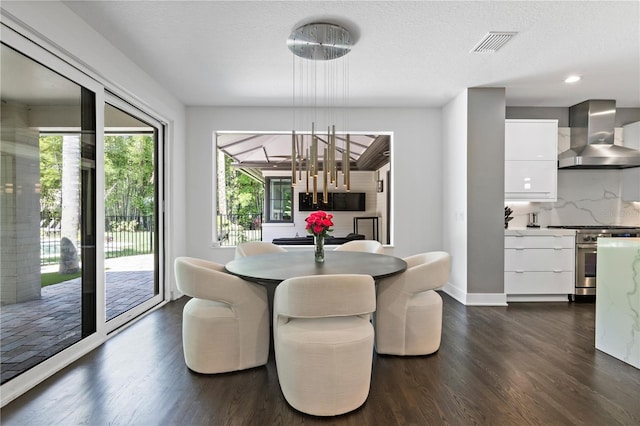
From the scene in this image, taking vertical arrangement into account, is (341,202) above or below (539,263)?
above

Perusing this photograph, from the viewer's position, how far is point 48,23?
239 cm

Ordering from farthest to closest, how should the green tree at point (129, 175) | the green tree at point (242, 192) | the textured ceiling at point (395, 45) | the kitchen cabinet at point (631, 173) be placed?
the green tree at point (242, 192) → the kitchen cabinet at point (631, 173) → the green tree at point (129, 175) → the textured ceiling at point (395, 45)

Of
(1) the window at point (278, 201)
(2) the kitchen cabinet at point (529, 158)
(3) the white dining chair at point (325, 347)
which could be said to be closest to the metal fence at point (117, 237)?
(3) the white dining chair at point (325, 347)

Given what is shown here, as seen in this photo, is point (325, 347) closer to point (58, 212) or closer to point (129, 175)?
point (58, 212)

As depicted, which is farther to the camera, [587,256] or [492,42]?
[587,256]

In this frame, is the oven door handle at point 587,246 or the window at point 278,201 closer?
the oven door handle at point 587,246

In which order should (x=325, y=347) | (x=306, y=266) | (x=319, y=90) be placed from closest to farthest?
(x=325, y=347), (x=306, y=266), (x=319, y=90)

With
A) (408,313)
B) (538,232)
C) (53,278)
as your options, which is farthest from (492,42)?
(53,278)

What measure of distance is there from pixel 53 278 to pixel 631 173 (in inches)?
268

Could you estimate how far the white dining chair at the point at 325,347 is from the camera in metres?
1.98

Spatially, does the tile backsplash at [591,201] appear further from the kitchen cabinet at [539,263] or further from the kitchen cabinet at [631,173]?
the kitchen cabinet at [539,263]

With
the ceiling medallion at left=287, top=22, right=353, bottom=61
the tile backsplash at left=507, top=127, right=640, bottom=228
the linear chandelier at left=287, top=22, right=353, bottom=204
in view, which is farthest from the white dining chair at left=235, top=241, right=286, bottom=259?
the tile backsplash at left=507, top=127, right=640, bottom=228

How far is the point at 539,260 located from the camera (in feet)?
14.8

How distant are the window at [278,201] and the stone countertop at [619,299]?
848 cm
